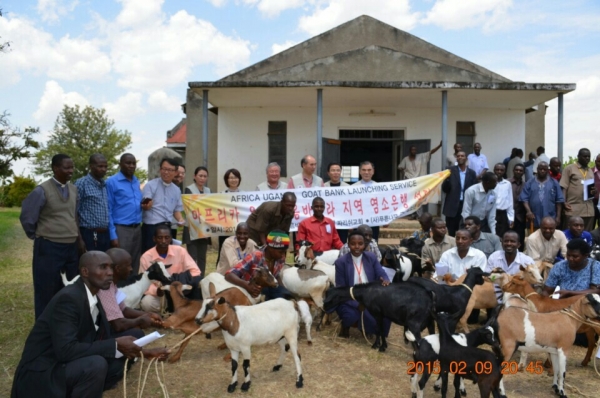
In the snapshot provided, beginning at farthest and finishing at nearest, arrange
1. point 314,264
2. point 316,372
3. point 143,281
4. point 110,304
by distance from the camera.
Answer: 1. point 314,264
2. point 143,281
3. point 316,372
4. point 110,304

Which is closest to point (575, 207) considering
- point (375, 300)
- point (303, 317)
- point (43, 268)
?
Answer: point (375, 300)

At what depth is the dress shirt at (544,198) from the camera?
875 cm

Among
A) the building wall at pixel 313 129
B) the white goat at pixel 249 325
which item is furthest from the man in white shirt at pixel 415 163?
the white goat at pixel 249 325

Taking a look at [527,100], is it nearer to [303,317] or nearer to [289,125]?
Result: [289,125]

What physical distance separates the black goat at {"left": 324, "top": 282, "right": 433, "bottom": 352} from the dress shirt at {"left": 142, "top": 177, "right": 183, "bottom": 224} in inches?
105

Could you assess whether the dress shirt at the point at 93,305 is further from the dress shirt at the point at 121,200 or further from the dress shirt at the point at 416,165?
the dress shirt at the point at 416,165

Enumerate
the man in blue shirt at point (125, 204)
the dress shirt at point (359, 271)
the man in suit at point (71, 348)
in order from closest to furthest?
the man in suit at point (71, 348)
the dress shirt at point (359, 271)
the man in blue shirt at point (125, 204)

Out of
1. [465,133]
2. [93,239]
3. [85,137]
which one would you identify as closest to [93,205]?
[93,239]

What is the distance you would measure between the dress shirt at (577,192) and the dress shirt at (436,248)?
3.03 metres

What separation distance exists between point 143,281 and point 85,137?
39.4 meters

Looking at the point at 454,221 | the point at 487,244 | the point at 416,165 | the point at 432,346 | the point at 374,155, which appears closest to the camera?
the point at 432,346

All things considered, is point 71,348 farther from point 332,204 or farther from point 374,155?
point 374,155

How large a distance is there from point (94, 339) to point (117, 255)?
0.97m

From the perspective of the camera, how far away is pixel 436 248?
7246 mm
